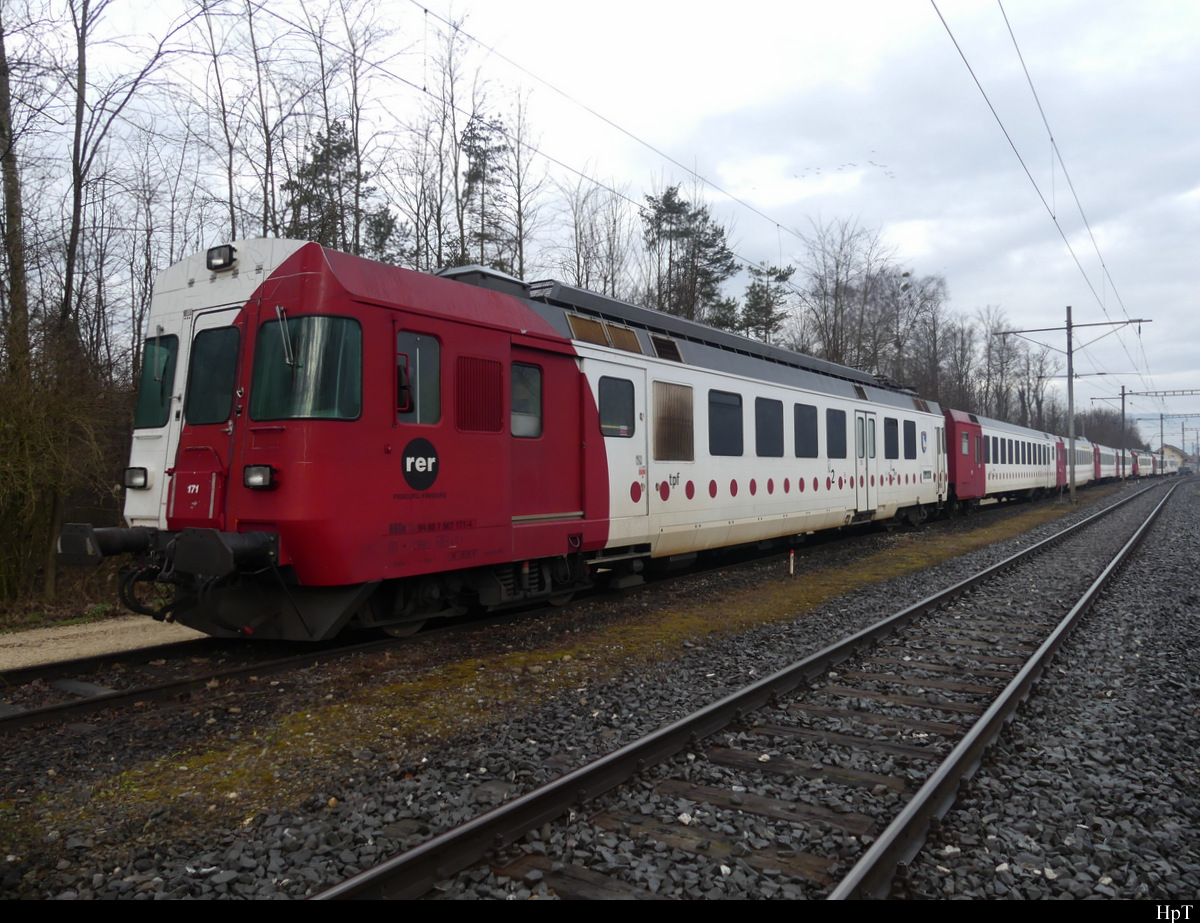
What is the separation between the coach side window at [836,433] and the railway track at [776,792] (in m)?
7.27

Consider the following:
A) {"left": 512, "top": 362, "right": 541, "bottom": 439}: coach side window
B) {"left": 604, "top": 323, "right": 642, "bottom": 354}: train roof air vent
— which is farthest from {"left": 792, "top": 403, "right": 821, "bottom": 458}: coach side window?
{"left": 512, "top": 362, "right": 541, "bottom": 439}: coach side window

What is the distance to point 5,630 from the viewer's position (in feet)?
27.9

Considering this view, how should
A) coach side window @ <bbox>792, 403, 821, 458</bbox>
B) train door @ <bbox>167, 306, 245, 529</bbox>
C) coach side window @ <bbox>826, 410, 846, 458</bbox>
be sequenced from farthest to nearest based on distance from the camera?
coach side window @ <bbox>826, 410, 846, 458</bbox>
coach side window @ <bbox>792, 403, 821, 458</bbox>
train door @ <bbox>167, 306, 245, 529</bbox>

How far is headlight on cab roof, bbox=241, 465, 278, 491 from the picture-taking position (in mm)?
5879

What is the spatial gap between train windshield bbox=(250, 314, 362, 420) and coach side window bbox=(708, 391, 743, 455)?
18.3ft

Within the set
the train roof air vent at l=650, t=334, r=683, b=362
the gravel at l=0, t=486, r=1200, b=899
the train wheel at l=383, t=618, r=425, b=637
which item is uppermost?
the train roof air vent at l=650, t=334, r=683, b=362

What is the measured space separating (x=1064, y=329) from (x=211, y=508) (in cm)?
2994

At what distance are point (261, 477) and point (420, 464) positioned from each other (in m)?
1.24

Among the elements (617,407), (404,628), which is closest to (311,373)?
(404,628)

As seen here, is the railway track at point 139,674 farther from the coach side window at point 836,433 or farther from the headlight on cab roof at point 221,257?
the coach side window at point 836,433

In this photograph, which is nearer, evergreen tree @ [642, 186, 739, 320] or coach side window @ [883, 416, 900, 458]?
coach side window @ [883, 416, 900, 458]

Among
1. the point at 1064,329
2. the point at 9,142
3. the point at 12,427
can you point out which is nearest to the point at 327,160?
the point at 9,142

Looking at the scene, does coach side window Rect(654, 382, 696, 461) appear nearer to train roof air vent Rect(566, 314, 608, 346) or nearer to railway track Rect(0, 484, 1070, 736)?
train roof air vent Rect(566, 314, 608, 346)

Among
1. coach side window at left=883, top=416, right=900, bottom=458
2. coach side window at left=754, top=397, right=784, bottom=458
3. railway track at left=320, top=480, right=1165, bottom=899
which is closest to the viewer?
railway track at left=320, top=480, right=1165, bottom=899
